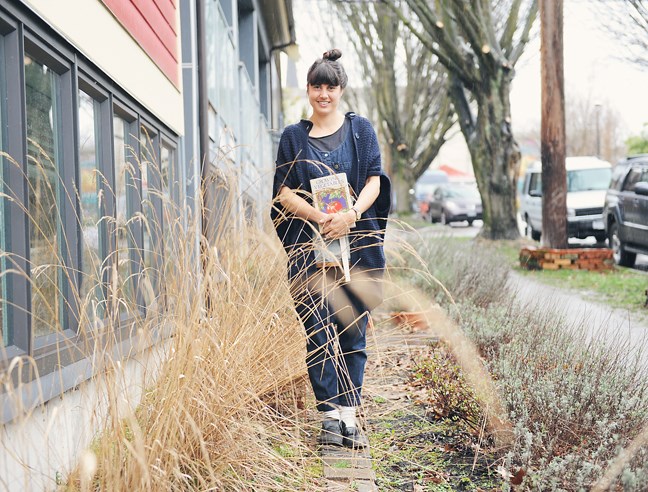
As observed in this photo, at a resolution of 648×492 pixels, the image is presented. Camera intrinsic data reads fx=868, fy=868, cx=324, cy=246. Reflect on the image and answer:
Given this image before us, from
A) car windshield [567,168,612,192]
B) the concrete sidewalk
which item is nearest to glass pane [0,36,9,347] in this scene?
the concrete sidewalk

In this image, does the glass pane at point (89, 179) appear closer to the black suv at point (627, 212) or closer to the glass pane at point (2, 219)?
the glass pane at point (2, 219)

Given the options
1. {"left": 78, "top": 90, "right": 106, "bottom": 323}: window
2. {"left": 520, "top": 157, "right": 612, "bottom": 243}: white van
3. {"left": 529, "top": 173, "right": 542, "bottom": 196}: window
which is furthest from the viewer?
{"left": 529, "top": 173, "right": 542, "bottom": 196}: window

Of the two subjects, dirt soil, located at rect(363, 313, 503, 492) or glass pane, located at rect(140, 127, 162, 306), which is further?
dirt soil, located at rect(363, 313, 503, 492)

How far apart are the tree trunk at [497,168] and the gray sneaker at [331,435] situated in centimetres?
1445

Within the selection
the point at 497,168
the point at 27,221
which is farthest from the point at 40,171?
the point at 497,168

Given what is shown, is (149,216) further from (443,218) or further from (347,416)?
(443,218)

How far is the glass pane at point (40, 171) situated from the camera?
→ 3.37m

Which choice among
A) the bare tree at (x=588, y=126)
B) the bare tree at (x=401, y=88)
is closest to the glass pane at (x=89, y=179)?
the bare tree at (x=401, y=88)

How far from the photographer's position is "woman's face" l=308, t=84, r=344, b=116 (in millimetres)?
3773

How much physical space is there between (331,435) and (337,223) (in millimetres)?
908

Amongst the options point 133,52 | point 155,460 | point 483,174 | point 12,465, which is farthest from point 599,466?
point 483,174

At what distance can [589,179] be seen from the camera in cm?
1933

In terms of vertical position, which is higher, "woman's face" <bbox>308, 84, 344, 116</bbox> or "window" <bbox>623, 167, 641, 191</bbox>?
"woman's face" <bbox>308, 84, 344, 116</bbox>

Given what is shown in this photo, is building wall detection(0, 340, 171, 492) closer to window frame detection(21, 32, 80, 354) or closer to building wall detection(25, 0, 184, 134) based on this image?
window frame detection(21, 32, 80, 354)
